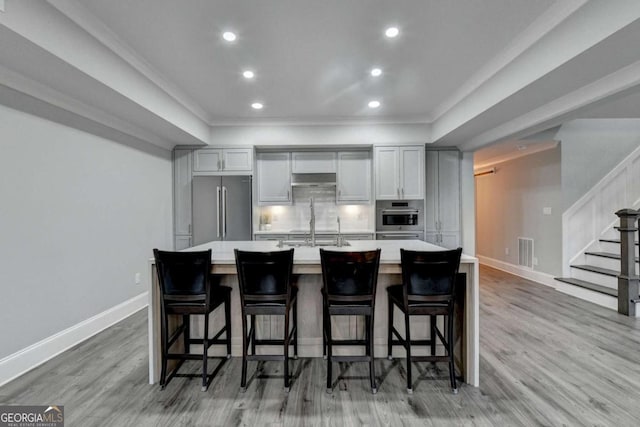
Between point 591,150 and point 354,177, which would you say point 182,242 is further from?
point 591,150

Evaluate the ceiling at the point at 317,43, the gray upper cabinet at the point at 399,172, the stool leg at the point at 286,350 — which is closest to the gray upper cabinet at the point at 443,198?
the gray upper cabinet at the point at 399,172

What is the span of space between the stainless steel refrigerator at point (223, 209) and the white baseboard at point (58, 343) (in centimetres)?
144

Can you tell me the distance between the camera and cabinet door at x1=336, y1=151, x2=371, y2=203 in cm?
517

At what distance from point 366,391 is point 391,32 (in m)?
2.91

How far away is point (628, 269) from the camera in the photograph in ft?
12.5

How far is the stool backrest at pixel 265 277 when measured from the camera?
7.28 ft

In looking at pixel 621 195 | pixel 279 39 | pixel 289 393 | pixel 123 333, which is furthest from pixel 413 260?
pixel 621 195

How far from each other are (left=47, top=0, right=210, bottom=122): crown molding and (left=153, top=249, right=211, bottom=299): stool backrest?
1.84 meters

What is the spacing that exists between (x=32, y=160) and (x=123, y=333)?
6.49 ft

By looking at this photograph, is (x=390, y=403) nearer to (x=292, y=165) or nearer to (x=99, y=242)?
(x=99, y=242)

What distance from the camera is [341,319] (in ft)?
8.84

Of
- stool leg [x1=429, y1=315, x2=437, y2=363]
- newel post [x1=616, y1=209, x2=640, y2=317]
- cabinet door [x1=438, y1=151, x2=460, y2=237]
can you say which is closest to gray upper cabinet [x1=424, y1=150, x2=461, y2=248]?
cabinet door [x1=438, y1=151, x2=460, y2=237]

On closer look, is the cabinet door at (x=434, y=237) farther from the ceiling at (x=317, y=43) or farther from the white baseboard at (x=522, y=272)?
the ceiling at (x=317, y=43)

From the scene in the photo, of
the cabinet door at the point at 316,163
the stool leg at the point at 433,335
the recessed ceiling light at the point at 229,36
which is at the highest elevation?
the recessed ceiling light at the point at 229,36
